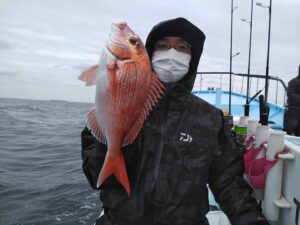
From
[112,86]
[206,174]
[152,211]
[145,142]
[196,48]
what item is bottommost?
[152,211]

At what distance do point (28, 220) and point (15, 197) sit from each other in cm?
175

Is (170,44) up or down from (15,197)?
up

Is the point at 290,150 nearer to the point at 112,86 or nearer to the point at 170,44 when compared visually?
the point at 170,44

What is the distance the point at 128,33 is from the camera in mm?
1919

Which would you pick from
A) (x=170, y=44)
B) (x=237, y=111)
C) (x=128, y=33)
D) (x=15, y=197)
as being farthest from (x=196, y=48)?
(x=237, y=111)

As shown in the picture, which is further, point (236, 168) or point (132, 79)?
point (236, 168)

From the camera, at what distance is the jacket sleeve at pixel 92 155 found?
2.41m

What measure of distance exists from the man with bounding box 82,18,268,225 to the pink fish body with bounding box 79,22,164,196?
0.26 meters

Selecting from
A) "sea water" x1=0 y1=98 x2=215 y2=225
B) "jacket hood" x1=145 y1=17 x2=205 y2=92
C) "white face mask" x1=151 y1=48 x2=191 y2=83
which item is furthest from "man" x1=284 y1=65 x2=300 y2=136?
"white face mask" x1=151 y1=48 x2=191 y2=83

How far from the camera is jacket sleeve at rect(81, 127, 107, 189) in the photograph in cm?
241

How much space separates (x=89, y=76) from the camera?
6.75 feet

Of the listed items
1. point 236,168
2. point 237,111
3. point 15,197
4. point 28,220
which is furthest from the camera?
point 237,111

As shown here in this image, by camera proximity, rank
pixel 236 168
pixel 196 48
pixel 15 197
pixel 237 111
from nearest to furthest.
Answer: pixel 236 168, pixel 196 48, pixel 15 197, pixel 237 111

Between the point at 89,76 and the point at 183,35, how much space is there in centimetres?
108
